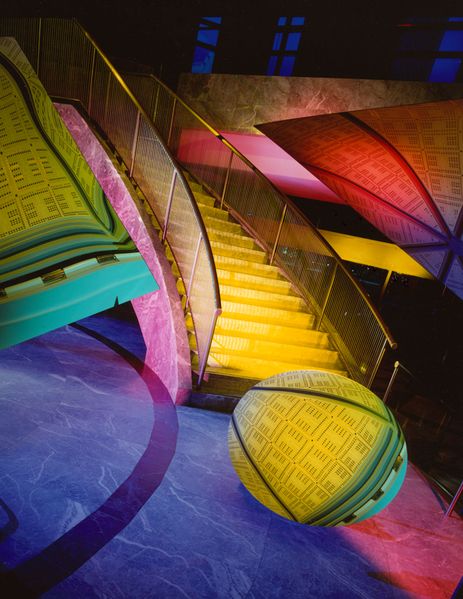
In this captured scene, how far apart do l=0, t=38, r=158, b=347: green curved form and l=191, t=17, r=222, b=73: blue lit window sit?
16.1 m

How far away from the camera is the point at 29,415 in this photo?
15.3 feet

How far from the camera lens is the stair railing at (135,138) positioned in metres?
6.29

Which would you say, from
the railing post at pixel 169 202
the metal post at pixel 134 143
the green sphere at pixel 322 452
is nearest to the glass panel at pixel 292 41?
the metal post at pixel 134 143

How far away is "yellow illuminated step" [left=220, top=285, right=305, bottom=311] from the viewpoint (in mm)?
7676

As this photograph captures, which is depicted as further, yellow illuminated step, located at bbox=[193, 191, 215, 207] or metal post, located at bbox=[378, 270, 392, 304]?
metal post, located at bbox=[378, 270, 392, 304]

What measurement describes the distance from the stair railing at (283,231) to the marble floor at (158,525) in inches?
98.3

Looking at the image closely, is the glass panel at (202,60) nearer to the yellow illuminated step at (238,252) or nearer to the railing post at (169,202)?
the yellow illuminated step at (238,252)

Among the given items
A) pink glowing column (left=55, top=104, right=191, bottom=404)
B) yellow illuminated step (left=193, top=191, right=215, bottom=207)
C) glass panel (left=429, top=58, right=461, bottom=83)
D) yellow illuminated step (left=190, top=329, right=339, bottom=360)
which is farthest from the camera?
glass panel (left=429, top=58, right=461, bottom=83)

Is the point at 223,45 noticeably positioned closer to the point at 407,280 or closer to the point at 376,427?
the point at 407,280

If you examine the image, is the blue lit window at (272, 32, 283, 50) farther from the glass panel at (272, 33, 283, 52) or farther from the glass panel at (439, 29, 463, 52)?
the glass panel at (439, 29, 463, 52)

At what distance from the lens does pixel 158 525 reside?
3.48m

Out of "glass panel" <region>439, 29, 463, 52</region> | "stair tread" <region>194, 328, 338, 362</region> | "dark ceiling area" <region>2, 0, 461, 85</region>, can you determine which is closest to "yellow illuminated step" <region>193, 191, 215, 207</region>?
"stair tread" <region>194, 328, 338, 362</region>

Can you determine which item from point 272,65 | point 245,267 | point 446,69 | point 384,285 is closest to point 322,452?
point 245,267

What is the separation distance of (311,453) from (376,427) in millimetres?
617
